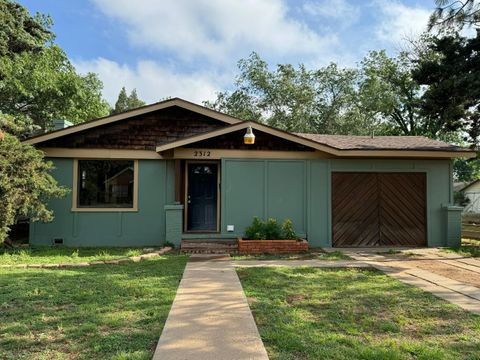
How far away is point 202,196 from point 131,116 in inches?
115

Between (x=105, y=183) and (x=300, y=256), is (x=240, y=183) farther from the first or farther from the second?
(x=105, y=183)

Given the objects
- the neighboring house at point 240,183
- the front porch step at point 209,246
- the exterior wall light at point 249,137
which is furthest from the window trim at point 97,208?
the exterior wall light at point 249,137

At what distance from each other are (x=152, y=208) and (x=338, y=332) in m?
7.02

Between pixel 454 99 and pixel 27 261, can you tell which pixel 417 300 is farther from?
pixel 27 261

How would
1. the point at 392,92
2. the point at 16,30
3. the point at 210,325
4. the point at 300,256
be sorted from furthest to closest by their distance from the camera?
the point at 392,92, the point at 16,30, the point at 300,256, the point at 210,325

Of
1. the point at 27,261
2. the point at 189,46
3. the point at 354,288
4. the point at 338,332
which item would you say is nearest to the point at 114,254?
the point at 27,261

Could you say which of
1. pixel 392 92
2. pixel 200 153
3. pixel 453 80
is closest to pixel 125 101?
pixel 392 92

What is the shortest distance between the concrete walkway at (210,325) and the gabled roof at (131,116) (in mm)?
5466

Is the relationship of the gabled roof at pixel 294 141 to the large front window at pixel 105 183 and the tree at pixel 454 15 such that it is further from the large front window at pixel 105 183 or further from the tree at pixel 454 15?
the tree at pixel 454 15

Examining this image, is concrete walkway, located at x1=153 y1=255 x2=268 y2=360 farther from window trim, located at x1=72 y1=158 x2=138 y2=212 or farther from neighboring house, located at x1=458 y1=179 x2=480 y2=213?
neighboring house, located at x1=458 y1=179 x2=480 y2=213

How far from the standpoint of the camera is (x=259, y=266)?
22.5 ft

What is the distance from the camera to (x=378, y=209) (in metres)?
9.84

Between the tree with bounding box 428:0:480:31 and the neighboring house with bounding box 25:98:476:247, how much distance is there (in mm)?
3063

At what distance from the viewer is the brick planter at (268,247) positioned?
8.52 metres
